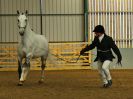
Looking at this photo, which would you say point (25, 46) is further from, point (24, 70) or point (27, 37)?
point (24, 70)

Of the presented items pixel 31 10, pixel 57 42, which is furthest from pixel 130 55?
pixel 31 10

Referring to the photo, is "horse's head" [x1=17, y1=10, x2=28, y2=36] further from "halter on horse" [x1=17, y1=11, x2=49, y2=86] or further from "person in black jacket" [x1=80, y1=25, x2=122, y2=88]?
"person in black jacket" [x1=80, y1=25, x2=122, y2=88]

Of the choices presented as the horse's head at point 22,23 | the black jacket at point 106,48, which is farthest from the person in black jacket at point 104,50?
the horse's head at point 22,23

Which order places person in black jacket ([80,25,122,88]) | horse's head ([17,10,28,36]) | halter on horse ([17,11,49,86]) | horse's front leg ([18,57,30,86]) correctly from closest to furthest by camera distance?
person in black jacket ([80,25,122,88]), horse's head ([17,10,28,36]), halter on horse ([17,11,49,86]), horse's front leg ([18,57,30,86])

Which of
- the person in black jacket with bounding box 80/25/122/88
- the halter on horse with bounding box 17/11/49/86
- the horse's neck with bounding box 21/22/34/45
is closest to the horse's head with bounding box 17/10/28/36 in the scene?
the halter on horse with bounding box 17/11/49/86

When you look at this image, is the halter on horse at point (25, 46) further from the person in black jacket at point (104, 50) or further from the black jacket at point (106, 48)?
the black jacket at point (106, 48)

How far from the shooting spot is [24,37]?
14.4m

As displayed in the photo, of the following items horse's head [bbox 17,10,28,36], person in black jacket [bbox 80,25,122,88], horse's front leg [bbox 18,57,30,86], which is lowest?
horse's front leg [bbox 18,57,30,86]

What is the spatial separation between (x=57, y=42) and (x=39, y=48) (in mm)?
12011

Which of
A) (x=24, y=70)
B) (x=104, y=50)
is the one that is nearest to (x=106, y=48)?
(x=104, y=50)

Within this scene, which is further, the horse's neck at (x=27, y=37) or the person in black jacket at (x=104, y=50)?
the horse's neck at (x=27, y=37)

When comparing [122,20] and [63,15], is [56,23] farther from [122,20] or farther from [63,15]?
[122,20]

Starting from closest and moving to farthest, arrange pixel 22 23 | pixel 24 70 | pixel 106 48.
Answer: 1. pixel 106 48
2. pixel 22 23
3. pixel 24 70

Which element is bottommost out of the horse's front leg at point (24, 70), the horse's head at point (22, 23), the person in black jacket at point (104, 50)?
the horse's front leg at point (24, 70)
